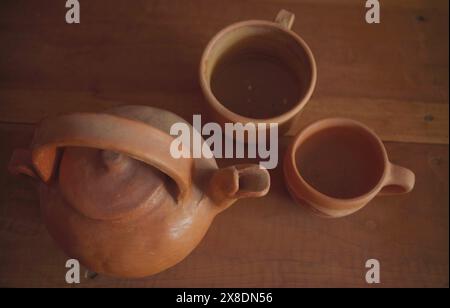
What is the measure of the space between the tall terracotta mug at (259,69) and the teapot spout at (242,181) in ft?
0.45

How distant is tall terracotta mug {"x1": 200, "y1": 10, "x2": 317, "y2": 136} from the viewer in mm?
588

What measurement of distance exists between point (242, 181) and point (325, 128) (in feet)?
0.71

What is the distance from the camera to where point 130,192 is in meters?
0.44

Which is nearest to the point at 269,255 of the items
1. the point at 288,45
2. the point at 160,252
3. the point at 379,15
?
the point at 160,252

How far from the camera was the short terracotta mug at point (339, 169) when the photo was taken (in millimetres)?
559

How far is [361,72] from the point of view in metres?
0.71

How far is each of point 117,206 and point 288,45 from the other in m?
0.33

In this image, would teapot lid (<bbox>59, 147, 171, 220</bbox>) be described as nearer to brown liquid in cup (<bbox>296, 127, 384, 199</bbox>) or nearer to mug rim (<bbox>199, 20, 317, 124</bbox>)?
mug rim (<bbox>199, 20, 317, 124</bbox>)

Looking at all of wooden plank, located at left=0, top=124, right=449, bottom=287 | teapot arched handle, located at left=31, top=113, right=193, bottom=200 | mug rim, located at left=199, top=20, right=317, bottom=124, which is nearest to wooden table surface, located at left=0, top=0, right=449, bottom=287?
wooden plank, located at left=0, top=124, right=449, bottom=287

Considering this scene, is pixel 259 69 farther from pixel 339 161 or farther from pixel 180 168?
pixel 180 168

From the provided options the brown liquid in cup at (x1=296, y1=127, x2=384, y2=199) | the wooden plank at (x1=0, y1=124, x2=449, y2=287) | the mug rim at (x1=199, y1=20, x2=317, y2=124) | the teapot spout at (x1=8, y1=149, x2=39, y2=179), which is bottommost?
the wooden plank at (x1=0, y1=124, x2=449, y2=287)

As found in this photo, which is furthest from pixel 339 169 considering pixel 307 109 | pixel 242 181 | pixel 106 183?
pixel 106 183
